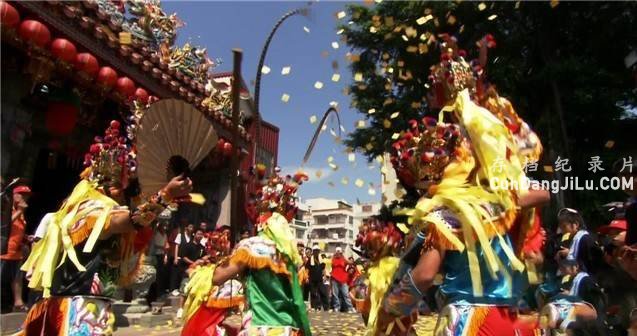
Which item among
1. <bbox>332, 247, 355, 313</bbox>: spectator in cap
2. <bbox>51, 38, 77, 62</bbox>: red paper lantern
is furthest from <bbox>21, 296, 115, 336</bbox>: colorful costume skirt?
<bbox>332, 247, 355, 313</bbox>: spectator in cap

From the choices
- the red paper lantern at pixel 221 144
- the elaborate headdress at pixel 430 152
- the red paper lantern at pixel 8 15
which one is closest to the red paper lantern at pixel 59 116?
the red paper lantern at pixel 8 15

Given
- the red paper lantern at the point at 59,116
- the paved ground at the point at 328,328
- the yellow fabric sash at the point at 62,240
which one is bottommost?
the paved ground at the point at 328,328

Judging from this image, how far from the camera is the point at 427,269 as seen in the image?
224 centimetres

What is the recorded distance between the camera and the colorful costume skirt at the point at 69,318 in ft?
8.97

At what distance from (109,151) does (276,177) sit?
54.0 inches

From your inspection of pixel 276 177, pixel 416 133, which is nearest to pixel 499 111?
pixel 416 133

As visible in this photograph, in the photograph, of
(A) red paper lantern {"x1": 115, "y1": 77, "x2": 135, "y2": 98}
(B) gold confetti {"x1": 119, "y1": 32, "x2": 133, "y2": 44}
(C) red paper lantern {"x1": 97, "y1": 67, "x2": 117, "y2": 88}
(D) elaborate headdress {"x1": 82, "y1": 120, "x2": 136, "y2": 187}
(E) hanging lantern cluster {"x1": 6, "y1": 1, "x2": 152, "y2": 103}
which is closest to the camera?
(D) elaborate headdress {"x1": 82, "y1": 120, "x2": 136, "y2": 187}

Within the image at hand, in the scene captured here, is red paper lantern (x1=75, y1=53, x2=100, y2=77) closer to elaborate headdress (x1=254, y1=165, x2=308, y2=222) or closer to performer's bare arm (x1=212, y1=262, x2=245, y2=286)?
elaborate headdress (x1=254, y1=165, x2=308, y2=222)

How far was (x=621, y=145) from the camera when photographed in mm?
10438

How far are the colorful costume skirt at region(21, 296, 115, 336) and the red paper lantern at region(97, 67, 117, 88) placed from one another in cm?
490

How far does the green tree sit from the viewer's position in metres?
10.1

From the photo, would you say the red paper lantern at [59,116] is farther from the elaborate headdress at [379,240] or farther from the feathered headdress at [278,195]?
the elaborate headdress at [379,240]

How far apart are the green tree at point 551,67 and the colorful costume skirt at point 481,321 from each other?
25.4 ft

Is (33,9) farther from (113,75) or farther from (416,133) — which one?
(416,133)
